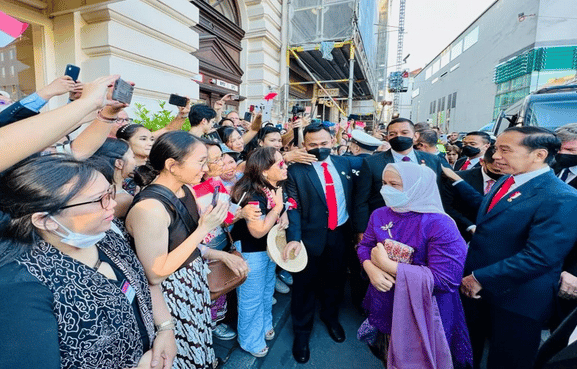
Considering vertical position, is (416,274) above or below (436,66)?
below

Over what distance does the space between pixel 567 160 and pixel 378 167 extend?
63.2 inches

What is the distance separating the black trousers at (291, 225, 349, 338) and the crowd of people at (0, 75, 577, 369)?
0.6 inches

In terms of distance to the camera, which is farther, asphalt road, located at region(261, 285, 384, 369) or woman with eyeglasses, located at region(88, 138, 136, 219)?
asphalt road, located at region(261, 285, 384, 369)

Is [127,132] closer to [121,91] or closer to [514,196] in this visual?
[121,91]

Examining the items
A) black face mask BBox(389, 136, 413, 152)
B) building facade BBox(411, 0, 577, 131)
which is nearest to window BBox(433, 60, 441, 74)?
building facade BBox(411, 0, 577, 131)

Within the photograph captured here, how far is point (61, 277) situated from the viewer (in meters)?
0.95

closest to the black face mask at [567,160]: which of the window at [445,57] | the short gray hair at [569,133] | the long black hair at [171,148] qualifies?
the short gray hair at [569,133]

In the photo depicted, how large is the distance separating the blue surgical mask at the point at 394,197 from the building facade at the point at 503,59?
21.3 metres

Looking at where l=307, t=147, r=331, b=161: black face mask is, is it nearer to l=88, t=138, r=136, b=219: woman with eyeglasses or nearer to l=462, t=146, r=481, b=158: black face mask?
l=88, t=138, r=136, b=219: woman with eyeglasses

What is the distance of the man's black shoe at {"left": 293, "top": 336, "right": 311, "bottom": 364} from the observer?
2383mm

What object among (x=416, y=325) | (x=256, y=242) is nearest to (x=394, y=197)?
(x=416, y=325)

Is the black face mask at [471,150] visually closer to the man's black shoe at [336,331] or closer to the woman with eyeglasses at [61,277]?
the man's black shoe at [336,331]

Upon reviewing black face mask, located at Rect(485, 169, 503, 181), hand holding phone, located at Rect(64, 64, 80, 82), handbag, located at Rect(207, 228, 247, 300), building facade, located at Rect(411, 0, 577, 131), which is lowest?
handbag, located at Rect(207, 228, 247, 300)

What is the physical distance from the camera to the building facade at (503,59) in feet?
55.3
